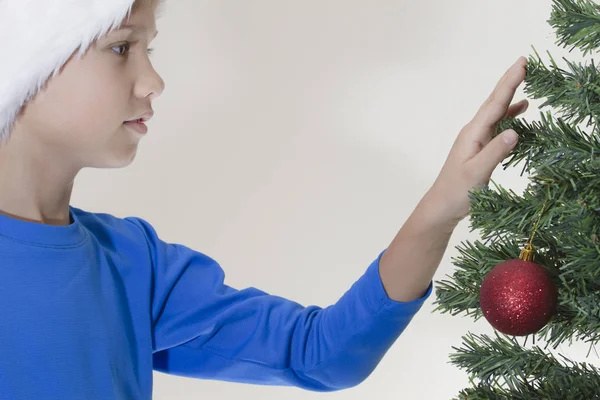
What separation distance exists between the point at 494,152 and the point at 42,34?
0.57 metres

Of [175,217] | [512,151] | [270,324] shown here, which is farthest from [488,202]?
[175,217]

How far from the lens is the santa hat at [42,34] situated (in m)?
0.99

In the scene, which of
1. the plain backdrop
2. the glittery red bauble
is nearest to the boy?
the glittery red bauble

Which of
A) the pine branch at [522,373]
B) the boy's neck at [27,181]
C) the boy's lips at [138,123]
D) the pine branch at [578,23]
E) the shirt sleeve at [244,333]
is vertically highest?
the pine branch at [578,23]

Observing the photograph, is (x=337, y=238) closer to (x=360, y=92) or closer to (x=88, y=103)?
(x=360, y=92)

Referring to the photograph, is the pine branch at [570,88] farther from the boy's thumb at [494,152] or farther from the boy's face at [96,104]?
the boy's face at [96,104]

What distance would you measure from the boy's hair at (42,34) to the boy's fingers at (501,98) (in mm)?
473

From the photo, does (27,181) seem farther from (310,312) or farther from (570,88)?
(570,88)

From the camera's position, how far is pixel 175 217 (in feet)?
6.38

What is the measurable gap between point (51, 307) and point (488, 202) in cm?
58

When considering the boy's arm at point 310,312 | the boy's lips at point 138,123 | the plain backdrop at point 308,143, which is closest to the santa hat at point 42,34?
the boy's lips at point 138,123

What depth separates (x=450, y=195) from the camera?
0.87m

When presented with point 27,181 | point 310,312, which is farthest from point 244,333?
point 27,181

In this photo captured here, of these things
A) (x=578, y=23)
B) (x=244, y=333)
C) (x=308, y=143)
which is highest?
(x=578, y=23)
